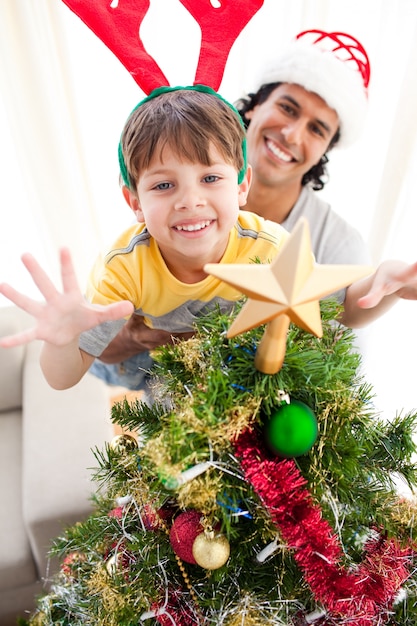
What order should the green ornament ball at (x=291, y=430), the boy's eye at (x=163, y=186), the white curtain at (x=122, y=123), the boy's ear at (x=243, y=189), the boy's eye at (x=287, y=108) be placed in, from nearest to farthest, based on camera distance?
1. the green ornament ball at (x=291, y=430)
2. the boy's eye at (x=163, y=186)
3. the boy's ear at (x=243, y=189)
4. the boy's eye at (x=287, y=108)
5. the white curtain at (x=122, y=123)

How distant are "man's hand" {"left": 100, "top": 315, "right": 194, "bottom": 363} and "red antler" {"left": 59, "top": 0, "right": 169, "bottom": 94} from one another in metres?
0.43

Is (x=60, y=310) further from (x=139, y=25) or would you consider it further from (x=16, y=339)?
(x=139, y=25)

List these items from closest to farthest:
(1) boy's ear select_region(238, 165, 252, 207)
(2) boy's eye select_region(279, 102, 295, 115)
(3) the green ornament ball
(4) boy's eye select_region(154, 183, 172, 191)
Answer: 1. (3) the green ornament ball
2. (4) boy's eye select_region(154, 183, 172, 191)
3. (1) boy's ear select_region(238, 165, 252, 207)
4. (2) boy's eye select_region(279, 102, 295, 115)

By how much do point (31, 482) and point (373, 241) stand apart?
1.19 m

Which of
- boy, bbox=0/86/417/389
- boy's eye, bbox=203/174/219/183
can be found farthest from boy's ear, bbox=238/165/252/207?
boy's eye, bbox=203/174/219/183

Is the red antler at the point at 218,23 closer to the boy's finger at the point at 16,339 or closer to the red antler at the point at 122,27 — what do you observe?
the red antler at the point at 122,27

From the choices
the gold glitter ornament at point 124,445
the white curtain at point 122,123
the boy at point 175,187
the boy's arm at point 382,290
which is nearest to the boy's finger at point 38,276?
the boy at point 175,187

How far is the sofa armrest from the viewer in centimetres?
112

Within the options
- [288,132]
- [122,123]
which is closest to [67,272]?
[288,132]

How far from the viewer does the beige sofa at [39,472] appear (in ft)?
3.69

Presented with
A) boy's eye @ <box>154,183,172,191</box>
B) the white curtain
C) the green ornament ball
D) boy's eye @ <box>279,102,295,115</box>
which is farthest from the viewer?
the white curtain

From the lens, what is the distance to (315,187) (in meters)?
1.24

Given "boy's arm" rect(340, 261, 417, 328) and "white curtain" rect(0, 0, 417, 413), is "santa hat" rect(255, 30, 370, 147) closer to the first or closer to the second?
"white curtain" rect(0, 0, 417, 413)

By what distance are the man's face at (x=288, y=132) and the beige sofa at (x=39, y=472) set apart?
0.75 m
